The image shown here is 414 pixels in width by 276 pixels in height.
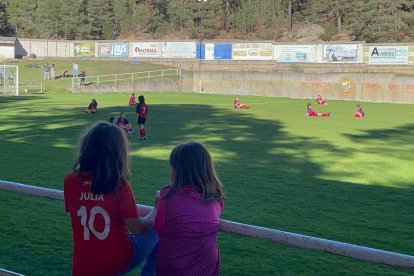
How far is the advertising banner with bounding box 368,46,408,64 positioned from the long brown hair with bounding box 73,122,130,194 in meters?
55.3

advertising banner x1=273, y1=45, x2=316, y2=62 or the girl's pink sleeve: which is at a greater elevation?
advertising banner x1=273, y1=45, x2=316, y2=62

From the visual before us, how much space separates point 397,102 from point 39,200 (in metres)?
42.5

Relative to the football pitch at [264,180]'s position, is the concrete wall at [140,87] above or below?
above

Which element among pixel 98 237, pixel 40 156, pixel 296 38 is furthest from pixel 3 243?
pixel 296 38

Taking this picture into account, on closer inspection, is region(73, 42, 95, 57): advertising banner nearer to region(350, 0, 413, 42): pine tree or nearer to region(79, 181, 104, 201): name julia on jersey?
region(350, 0, 413, 42): pine tree

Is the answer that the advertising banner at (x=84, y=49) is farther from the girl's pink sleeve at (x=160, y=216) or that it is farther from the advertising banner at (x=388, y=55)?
the girl's pink sleeve at (x=160, y=216)

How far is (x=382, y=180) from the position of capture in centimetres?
1481

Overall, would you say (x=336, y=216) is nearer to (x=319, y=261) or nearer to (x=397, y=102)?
(x=319, y=261)

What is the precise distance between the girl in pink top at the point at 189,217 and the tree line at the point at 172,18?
261ft

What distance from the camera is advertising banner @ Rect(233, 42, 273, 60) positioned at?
63219mm

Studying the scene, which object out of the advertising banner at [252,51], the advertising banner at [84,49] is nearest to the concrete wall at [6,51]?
the advertising banner at [84,49]

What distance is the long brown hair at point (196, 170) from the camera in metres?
4.20

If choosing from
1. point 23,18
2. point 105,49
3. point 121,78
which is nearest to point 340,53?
point 121,78

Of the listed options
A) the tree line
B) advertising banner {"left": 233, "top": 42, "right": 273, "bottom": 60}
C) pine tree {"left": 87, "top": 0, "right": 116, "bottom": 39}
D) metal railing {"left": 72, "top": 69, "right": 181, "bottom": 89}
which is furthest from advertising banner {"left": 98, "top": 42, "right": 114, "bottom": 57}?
pine tree {"left": 87, "top": 0, "right": 116, "bottom": 39}
